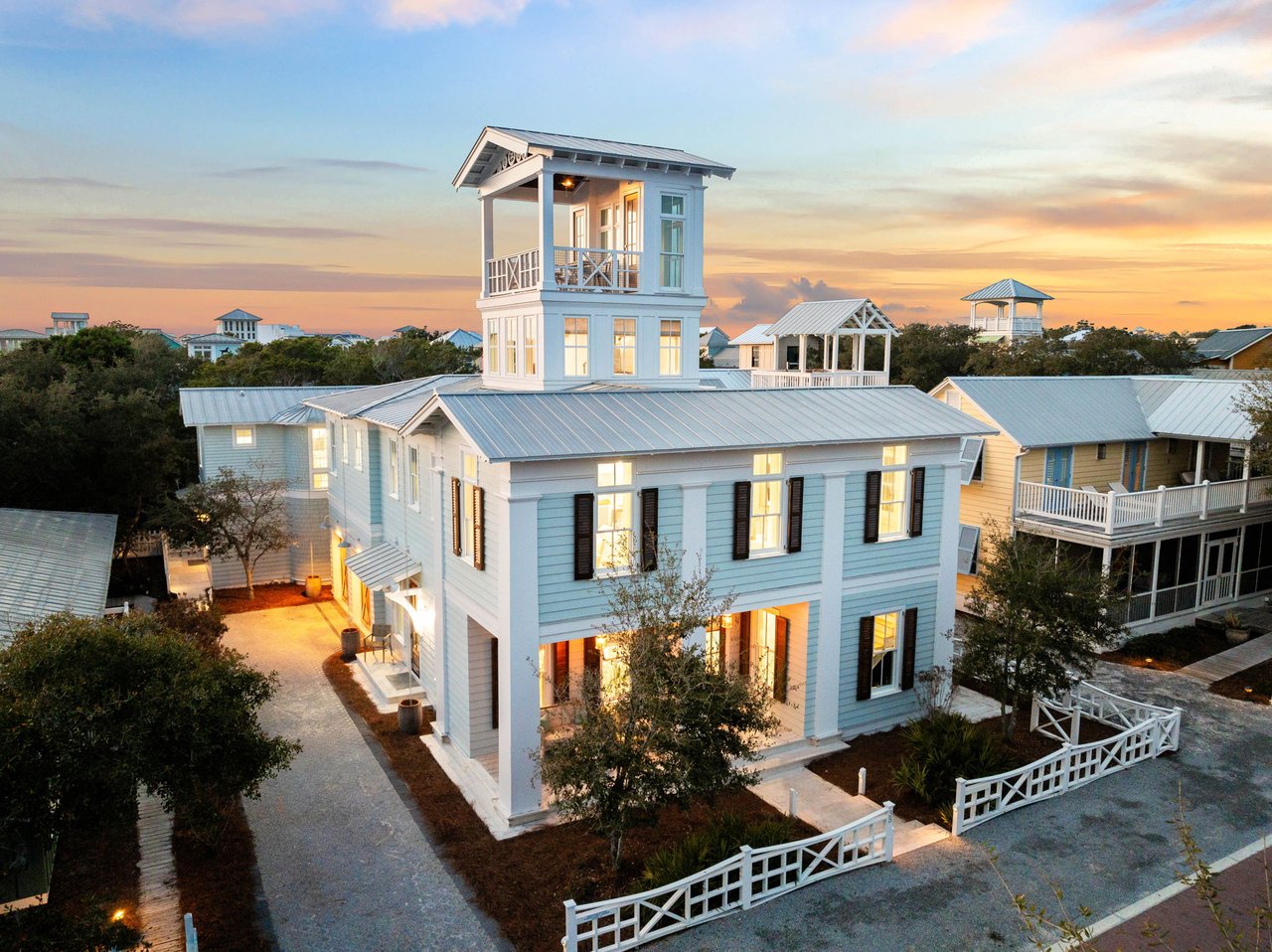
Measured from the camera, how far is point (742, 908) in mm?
12164

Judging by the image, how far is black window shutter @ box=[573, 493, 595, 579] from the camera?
15.0 m

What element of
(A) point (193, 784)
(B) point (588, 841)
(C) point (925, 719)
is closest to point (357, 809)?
(B) point (588, 841)

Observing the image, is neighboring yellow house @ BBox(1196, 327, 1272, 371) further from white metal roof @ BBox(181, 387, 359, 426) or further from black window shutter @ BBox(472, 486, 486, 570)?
black window shutter @ BBox(472, 486, 486, 570)

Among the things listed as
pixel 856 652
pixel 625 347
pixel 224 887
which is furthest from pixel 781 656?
pixel 224 887

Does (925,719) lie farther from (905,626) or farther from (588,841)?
(588,841)

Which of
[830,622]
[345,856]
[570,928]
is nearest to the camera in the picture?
[570,928]

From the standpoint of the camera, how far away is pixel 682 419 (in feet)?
55.3

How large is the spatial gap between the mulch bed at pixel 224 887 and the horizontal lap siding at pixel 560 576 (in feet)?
20.1

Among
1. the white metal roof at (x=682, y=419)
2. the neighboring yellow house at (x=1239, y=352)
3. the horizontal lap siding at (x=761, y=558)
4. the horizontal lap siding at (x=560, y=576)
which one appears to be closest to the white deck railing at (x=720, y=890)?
the horizontal lap siding at (x=560, y=576)

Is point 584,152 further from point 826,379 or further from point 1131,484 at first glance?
point 1131,484

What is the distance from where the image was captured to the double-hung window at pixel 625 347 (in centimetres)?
2161

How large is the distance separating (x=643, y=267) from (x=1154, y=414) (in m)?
20.0

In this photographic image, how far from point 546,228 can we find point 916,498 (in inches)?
421

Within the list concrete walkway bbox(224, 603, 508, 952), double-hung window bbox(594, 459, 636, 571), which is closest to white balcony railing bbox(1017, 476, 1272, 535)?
double-hung window bbox(594, 459, 636, 571)
